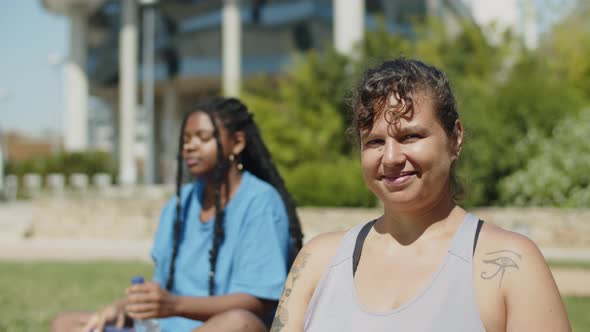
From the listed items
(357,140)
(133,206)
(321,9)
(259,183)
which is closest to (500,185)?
(133,206)

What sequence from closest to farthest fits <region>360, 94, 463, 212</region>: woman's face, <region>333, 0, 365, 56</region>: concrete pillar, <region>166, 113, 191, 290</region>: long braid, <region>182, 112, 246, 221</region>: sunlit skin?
1. <region>360, 94, 463, 212</region>: woman's face
2. <region>166, 113, 191, 290</region>: long braid
3. <region>182, 112, 246, 221</region>: sunlit skin
4. <region>333, 0, 365, 56</region>: concrete pillar

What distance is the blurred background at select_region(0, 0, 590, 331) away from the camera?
10.3 metres

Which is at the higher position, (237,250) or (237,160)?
(237,160)

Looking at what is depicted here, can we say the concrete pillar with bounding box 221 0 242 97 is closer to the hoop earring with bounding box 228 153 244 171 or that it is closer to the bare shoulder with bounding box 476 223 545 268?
the hoop earring with bounding box 228 153 244 171

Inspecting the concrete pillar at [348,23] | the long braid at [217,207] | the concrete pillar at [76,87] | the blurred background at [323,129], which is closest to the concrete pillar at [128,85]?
the blurred background at [323,129]

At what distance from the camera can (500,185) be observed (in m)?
14.5

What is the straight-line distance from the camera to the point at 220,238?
3.03 metres

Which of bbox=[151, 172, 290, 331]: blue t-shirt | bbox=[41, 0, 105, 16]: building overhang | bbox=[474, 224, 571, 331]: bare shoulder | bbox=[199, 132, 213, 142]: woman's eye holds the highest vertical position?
bbox=[41, 0, 105, 16]: building overhang

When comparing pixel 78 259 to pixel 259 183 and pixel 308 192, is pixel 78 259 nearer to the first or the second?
pixel 308 192

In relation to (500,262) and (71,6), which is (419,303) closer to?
(500,262)

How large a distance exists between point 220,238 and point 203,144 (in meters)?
0.62

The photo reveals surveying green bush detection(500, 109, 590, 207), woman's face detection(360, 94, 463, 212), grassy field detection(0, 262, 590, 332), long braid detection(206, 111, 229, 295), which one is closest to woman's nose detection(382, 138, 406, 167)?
woman's face detection(360, 94, 463, 212)

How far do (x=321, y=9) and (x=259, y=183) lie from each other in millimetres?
26254

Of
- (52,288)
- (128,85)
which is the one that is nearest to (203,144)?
(52,288)
